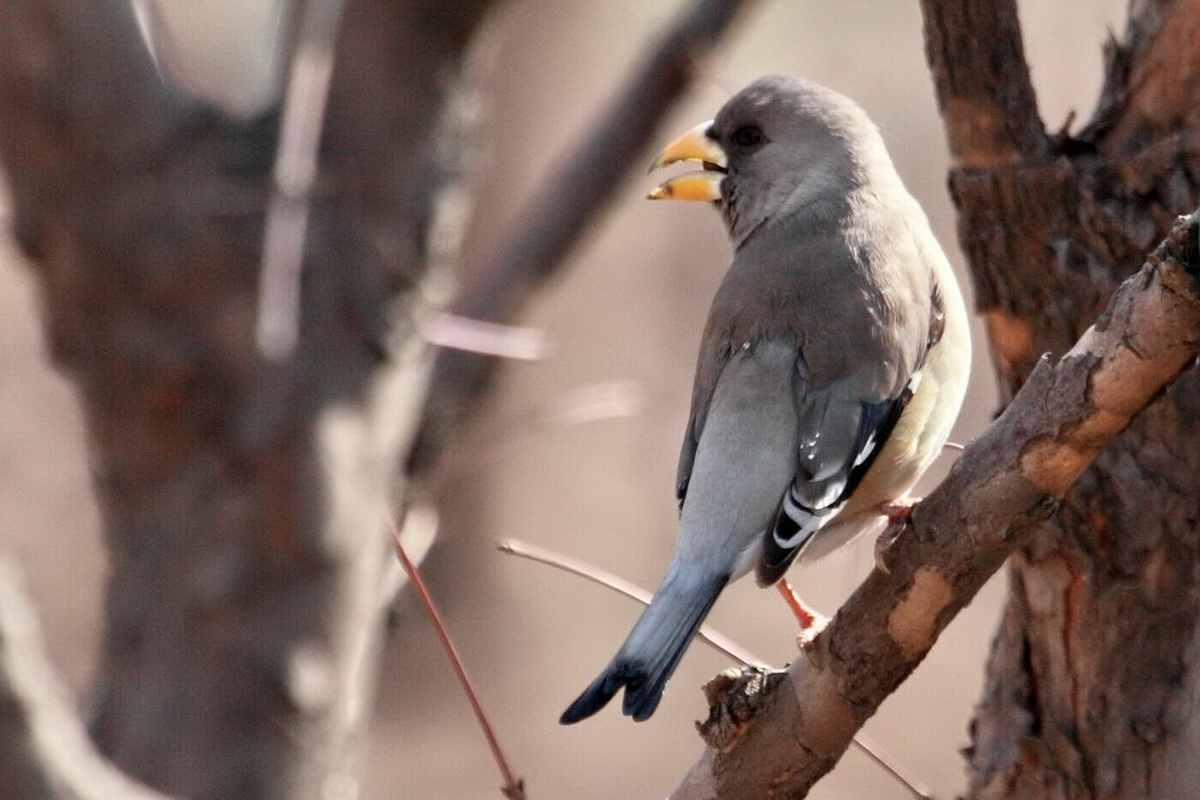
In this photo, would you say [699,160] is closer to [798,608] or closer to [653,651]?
[798,608]

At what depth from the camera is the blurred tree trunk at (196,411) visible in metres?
3.64

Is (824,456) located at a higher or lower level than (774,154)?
lower

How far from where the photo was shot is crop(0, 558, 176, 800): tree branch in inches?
81.0

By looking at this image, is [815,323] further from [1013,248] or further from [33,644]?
[33,644]

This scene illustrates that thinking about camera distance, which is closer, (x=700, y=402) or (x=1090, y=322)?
(x=1090, y=322)

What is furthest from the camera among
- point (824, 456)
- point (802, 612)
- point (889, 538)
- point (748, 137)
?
point (748, 137)

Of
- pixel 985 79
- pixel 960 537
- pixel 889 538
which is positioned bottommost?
pixel 889 538

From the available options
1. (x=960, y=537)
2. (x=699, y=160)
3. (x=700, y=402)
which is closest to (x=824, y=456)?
(x=700, y=402)

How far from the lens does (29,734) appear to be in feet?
6.82

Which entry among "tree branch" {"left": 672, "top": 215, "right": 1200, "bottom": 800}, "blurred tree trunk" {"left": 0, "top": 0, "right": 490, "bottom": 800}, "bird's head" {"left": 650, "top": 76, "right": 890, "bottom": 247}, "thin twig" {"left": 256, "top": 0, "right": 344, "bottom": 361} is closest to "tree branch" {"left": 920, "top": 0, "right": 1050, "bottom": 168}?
"bird's head" {"left": 650, "top": 76, "right": 890, "bottom": 247}

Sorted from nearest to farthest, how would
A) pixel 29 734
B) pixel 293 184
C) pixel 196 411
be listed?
pixel 29 734 → pixel 293 184 → pixel 196 411

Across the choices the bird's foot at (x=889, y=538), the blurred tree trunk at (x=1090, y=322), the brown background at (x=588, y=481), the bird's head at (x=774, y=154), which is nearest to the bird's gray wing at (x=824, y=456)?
the bird's foot at (x=889, y=538)

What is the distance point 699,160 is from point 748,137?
0.14 metres

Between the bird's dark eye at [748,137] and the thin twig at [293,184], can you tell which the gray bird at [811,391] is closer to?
the bird's dark eye at [748,137]
